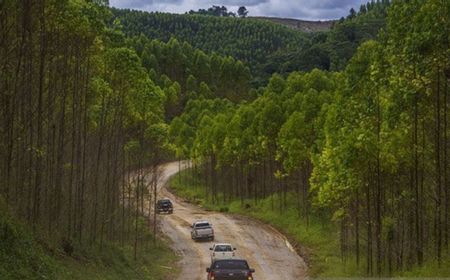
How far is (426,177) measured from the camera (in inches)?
1068

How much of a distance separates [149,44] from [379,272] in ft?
373

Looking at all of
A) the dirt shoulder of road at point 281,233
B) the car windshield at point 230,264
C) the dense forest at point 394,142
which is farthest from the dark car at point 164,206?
the car windshield at point 230,264

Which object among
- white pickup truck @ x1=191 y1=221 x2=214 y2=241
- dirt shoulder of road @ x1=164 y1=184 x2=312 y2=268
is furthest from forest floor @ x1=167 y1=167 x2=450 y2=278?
white pickup truck @ x1=191 y1=221 x2=214 y2=241

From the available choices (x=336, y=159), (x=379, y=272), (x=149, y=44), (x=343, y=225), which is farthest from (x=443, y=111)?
(x=149, y=44)

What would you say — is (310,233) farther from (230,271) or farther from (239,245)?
(230,271)

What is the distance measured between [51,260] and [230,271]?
818 centimetres

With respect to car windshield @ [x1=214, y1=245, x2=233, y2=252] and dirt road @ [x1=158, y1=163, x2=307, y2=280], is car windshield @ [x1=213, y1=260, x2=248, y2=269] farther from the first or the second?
car windshield @ [x1=214, y1=245, x2=233, y2=252]

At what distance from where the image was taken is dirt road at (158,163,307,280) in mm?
38312

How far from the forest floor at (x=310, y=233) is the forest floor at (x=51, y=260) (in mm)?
9192

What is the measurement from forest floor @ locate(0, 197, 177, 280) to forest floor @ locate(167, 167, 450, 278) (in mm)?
9192

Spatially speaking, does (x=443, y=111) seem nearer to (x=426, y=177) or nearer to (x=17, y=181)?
(x=426, y=177)

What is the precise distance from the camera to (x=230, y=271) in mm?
27016

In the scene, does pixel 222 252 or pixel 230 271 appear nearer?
pixel 230 271

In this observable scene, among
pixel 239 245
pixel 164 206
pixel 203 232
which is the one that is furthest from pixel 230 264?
pixel 164 206
